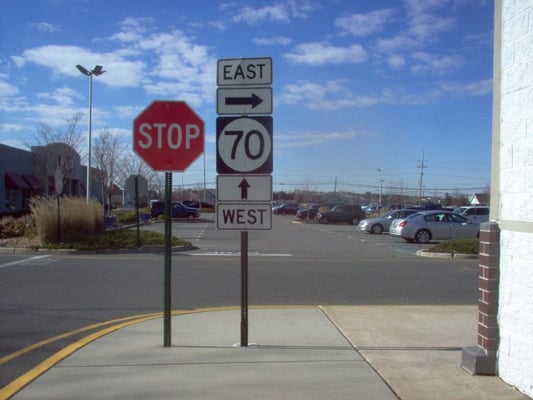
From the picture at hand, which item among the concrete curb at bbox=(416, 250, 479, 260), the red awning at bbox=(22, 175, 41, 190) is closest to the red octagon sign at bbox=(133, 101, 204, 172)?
the concrete curb at bbox=(416, 250, 479, 260)

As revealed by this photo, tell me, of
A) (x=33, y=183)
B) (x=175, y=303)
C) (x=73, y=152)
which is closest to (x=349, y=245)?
(x=175, y=303)

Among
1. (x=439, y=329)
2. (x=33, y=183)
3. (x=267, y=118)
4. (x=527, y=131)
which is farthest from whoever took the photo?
(x=33, y=183)

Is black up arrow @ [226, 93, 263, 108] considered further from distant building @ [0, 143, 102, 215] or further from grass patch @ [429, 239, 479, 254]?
distant building @ [0, 143, 102, 215]

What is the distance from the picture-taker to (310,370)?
16.8 ft

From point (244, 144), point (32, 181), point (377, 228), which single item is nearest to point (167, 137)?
point (244, 144)

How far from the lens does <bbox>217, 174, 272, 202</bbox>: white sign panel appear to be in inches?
228

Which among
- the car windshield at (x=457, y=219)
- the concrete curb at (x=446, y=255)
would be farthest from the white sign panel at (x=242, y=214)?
the car windshield at (x=457, y=219)

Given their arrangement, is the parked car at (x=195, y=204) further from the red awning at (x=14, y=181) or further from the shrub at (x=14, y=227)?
the shrub at (x=14, y=227)

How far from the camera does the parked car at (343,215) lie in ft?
136

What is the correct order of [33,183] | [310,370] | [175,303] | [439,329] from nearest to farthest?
1. [310,370]
2. [439,329]
3. [175,303]
4. [33,183]

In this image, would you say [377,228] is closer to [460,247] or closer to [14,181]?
[460,247]

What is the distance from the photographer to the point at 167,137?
19.6ft

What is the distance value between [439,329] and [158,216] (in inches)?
1611

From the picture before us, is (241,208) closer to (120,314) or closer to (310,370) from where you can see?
(310,370)
